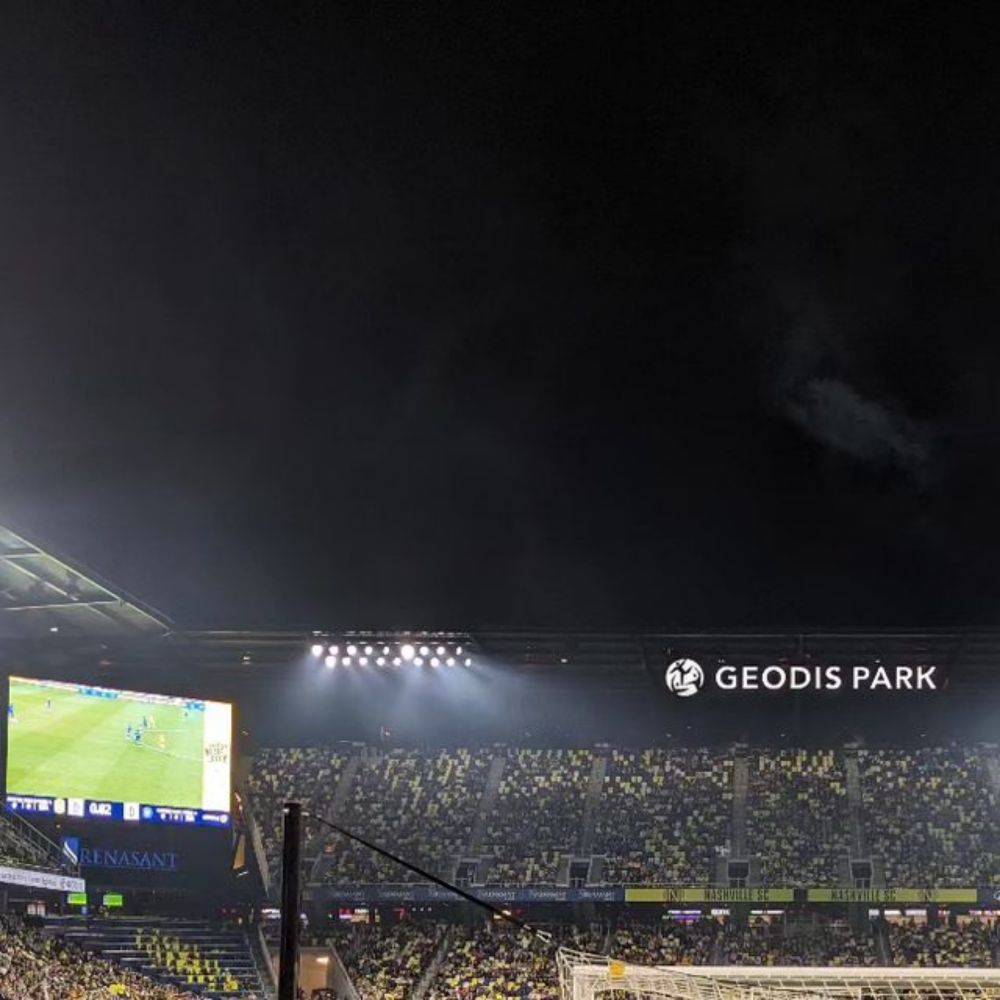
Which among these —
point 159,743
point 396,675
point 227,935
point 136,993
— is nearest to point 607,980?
point 136,993

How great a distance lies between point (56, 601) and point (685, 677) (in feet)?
72.5

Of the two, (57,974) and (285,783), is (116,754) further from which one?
(285,783)

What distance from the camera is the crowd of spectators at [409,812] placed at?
55562mm

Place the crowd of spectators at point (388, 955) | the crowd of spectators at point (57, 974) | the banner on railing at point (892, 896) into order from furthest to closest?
the banner on railing at point (892, 896) → the crowd of spectators at point (388, 955) → the crowd of spectators at point (57, 974)

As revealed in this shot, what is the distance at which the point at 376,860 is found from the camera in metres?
55.8

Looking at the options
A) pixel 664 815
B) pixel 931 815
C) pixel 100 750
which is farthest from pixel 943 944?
pixel 100 750

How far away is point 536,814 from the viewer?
189 ft

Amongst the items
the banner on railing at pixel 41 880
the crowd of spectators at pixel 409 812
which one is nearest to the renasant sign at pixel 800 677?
the crowd of spectators at pixel 409 812

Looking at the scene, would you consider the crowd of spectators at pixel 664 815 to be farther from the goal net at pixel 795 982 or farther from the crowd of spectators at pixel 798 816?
the goal net at pixel 795 982

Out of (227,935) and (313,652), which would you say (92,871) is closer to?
(227,935)

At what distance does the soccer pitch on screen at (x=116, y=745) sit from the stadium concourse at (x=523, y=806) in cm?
16

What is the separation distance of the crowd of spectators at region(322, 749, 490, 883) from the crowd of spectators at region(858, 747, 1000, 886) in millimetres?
14869

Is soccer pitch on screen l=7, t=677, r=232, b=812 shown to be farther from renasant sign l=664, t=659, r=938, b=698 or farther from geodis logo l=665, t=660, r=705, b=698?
renasant sign l=664, t=659, r=938, b=698

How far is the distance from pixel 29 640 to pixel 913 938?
31.0m
